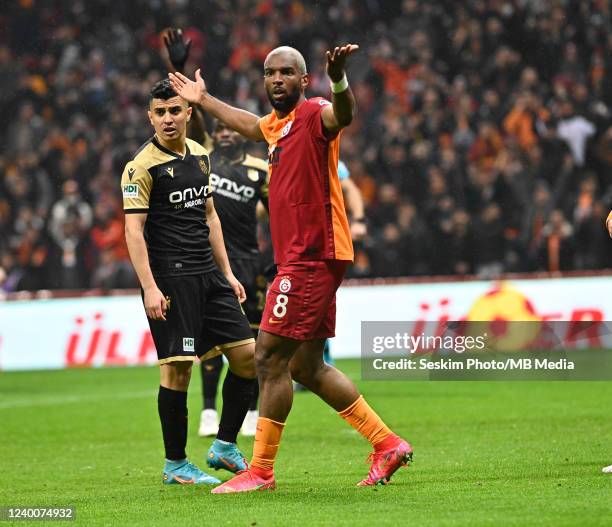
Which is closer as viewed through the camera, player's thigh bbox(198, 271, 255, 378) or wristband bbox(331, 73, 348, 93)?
wristband bbox(331, 73, 348, 93)

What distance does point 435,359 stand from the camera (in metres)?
13.2

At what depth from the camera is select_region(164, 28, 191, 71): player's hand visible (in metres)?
8.50

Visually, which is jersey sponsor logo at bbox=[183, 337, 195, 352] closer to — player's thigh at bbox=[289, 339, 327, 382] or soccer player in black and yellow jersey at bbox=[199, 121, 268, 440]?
player's thigh at bbox=[289, 339, 327, 382]

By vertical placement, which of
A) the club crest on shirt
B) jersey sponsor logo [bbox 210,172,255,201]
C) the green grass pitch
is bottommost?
the green grass pitch

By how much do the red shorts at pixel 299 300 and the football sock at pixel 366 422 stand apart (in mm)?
556

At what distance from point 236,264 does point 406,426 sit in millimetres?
1974

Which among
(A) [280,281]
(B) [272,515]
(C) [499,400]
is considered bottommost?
(C) [499,400]

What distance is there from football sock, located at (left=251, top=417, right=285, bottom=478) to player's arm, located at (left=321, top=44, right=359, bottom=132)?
5.27 ft

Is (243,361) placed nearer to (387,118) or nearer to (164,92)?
(164,92)

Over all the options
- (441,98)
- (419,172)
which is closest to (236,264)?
(419,172)

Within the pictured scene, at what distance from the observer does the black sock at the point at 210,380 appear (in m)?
10.5

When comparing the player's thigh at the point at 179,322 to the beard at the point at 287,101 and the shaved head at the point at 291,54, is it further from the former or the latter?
the shaved head at the point at 291,54

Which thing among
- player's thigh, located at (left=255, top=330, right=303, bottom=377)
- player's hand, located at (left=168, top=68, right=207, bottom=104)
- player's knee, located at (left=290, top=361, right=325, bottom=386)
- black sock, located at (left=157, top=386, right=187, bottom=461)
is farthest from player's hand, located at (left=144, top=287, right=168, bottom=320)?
player's hand, located at (left=168, top=68, right=207, bottom=104)

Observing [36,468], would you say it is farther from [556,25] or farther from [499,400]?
Answer: [556,25]
